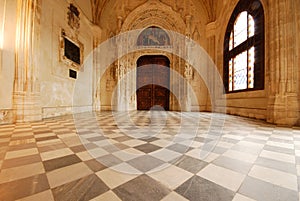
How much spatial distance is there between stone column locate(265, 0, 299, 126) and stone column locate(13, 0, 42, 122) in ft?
24.5

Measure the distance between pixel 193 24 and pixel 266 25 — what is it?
4.51 meters

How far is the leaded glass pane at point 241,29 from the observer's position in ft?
18.6

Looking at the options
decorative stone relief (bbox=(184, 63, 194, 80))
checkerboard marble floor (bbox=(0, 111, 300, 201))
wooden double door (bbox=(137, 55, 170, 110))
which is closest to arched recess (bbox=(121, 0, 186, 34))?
wooden double door (bbox=(137, 55, 170, 110))

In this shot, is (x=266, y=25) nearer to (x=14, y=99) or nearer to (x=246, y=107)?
(x=246, y=107)

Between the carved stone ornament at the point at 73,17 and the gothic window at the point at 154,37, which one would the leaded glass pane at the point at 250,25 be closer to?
the gothic window at the point at 154,37

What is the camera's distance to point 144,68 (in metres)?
9.41

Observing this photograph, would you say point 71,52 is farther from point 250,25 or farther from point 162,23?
point 250,25

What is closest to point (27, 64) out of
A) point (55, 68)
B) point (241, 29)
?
point (55, 68)

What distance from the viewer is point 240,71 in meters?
5.94

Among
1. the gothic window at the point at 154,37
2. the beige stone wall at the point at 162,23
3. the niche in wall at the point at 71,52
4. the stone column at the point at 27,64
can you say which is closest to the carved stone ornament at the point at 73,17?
the niche in wall at the point at 71,52

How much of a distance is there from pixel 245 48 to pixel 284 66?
2.10m

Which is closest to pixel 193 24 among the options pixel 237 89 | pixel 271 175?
pixel 237 89

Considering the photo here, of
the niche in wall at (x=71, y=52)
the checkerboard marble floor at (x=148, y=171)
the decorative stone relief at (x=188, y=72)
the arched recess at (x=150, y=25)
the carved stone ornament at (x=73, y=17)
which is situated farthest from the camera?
the arched recess at (x=150, y=25)

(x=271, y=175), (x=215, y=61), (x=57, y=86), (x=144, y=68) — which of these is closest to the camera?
(x=271, y=175)
